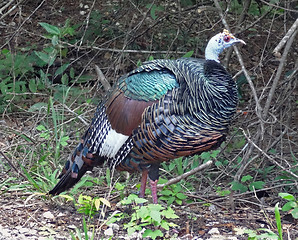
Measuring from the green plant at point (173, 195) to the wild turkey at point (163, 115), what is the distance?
0.23m

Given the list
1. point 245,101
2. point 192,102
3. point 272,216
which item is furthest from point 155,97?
point 245,101

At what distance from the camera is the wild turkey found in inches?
156

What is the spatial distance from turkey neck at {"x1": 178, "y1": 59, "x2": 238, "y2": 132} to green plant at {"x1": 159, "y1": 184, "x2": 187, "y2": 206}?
2.65 feet

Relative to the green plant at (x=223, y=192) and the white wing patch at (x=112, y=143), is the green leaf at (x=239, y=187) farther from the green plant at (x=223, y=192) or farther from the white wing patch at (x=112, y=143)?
the white wing patch at (x=112, y=143)

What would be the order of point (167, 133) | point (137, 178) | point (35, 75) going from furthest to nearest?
1. point (35, 75)
2. point (137, 178)
3. point (167, 133)

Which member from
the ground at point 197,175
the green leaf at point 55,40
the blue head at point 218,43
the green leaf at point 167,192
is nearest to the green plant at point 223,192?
the ground at point 197,175

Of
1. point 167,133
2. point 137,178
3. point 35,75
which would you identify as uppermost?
point 167,133

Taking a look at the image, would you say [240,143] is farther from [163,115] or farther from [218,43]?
[163,115]

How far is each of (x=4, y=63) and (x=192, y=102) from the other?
138 inches

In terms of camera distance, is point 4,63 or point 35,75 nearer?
point 4,63

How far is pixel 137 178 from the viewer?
5.36 m

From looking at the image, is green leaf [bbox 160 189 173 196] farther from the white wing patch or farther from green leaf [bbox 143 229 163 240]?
green leaf [bbox 143 229 163 240]

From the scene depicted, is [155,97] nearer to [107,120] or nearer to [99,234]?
[107,120]

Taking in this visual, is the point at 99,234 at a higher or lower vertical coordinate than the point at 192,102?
lower
